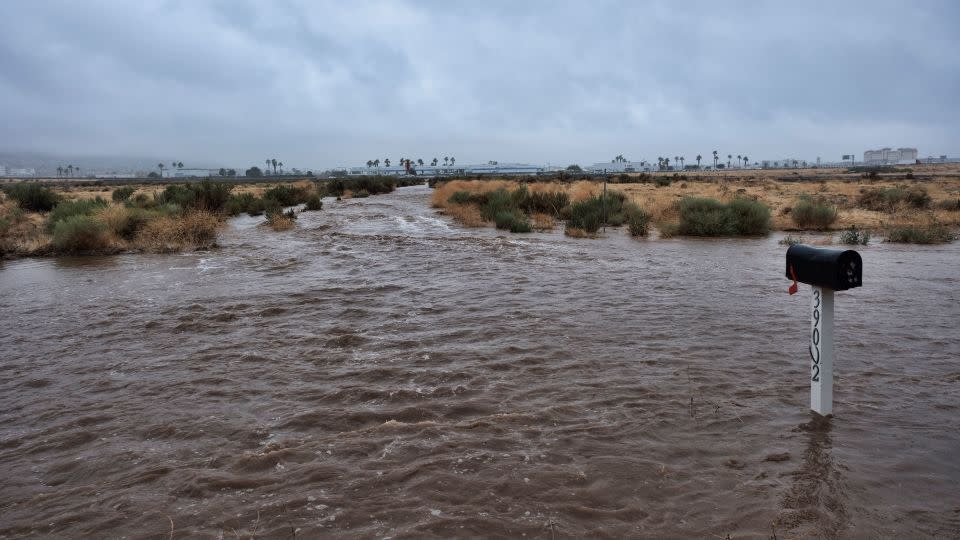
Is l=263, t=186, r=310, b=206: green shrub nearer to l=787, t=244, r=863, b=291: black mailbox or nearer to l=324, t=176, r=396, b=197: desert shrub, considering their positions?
l=324, t=176, r=396, b=197: desert shrub

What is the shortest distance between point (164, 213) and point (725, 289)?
1693cm

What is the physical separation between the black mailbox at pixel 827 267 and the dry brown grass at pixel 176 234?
636 inches

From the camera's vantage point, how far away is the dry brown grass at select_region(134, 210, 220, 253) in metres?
16.4

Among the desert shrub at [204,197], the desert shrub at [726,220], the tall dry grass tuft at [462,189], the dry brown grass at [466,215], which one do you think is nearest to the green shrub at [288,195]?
the desert shrub at [204,197]

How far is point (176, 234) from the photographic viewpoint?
56.1ft

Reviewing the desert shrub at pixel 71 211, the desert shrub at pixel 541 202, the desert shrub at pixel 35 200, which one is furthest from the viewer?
the desert shrub at pixel 35 200

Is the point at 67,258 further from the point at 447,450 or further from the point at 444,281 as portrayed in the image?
the point at 447,450

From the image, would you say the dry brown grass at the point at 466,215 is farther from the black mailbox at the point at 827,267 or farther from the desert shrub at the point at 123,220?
the black mailbox at the point at 827,267

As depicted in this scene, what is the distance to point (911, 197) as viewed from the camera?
27.0m

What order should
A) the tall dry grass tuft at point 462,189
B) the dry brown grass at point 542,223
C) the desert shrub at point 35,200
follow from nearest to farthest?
the dry brown grass at point 542,223 < the desert shrub at point 35,200 < the tall dry grass tuft at point 462,189

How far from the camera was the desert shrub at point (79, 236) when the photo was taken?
1570cm

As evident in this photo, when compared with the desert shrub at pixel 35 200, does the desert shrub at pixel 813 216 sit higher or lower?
lower

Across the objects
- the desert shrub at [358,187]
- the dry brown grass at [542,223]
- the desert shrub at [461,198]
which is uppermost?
the desert shrub at [358,187]

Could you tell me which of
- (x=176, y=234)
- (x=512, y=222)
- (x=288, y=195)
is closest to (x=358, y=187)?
(x=288, y=195)
